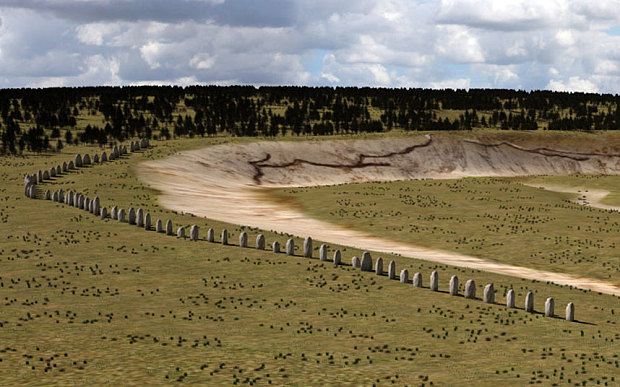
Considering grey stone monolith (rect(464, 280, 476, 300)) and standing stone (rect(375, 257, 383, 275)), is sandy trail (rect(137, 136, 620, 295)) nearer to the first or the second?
standing stone (rect(375, 257, 383, 275))

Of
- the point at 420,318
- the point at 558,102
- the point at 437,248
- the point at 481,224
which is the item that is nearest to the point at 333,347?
the point at 420,318

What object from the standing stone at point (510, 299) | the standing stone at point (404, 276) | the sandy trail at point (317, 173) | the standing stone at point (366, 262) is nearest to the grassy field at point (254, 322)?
the standing stone at point (510, 299)

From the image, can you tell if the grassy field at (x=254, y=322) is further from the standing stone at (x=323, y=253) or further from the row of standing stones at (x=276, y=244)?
the standing stone at (x=323, y=253)

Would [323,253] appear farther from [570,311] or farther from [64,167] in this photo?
[64,167]

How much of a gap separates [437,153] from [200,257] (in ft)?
A: 263

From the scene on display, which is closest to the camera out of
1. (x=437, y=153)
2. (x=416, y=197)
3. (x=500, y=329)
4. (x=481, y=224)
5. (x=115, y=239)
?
(x=500, y=329)

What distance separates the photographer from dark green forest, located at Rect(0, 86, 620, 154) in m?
144

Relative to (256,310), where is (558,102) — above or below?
above

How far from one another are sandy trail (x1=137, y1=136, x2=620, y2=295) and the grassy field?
652 cm

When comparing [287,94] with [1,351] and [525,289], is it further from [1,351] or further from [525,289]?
[1,351]

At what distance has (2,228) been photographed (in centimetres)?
5294

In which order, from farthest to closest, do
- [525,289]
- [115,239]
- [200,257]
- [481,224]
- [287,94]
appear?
[287,94] → [481,224] → [115,239] → [200,257] → [525,289]

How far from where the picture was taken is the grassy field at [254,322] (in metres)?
25.6

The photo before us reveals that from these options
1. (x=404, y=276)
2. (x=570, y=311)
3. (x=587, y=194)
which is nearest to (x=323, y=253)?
(x=404, y=276)
